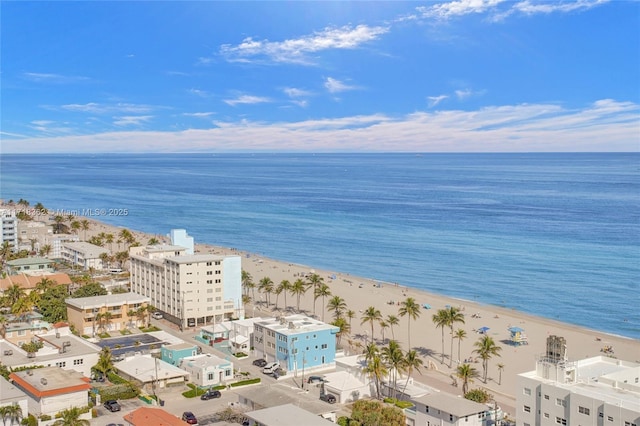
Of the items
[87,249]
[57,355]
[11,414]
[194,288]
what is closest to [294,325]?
[194,288]

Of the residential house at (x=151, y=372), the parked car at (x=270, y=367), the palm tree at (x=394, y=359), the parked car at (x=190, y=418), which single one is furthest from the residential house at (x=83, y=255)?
the palm tree at (x=394, y=359)

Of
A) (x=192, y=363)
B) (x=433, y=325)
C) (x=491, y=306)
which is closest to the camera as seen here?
(x=192, y=363)

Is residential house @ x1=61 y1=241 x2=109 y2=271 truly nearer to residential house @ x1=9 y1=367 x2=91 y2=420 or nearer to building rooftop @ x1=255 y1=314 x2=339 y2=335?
building rooftop @ x1=255 y1=314 x2=339 y2=335

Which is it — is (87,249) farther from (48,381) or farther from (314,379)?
(314,379)

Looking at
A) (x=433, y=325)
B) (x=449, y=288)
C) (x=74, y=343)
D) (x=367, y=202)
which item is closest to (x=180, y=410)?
(x=74, y=343)

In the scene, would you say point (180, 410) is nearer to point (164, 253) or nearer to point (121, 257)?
point (164, 253)

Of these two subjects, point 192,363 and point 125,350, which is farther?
point 125,350

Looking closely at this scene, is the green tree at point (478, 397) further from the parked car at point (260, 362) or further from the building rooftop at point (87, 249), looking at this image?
the building rooftop at point (87, 249)
